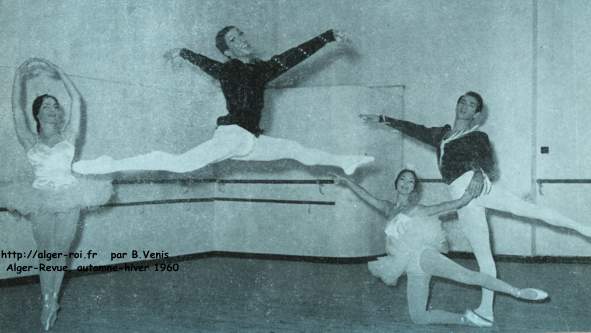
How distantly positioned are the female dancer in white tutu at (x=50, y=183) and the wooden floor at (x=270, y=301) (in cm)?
52

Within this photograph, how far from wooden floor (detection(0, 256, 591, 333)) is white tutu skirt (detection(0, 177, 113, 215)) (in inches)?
29.9

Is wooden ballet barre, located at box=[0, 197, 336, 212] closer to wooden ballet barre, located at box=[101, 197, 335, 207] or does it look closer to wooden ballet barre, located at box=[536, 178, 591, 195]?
wooden ballet barre, located at box=[101, 197, 335, 207]

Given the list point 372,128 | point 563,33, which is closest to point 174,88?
point 372,128

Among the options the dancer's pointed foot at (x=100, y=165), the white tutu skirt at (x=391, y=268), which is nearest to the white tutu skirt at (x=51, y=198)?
the dancer's pointed foot at (x=100, y=165)

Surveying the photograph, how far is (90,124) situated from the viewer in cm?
573

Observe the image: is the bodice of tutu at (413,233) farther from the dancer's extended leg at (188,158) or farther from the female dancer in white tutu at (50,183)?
the female dancer in white tutu at (50,183)

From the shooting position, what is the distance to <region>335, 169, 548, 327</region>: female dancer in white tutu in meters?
3.99

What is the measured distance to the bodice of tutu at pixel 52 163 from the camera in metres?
4.06

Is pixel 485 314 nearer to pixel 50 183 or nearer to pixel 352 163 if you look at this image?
pixel 352 163

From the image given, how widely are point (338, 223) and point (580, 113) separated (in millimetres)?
2708

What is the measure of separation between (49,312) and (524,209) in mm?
3026

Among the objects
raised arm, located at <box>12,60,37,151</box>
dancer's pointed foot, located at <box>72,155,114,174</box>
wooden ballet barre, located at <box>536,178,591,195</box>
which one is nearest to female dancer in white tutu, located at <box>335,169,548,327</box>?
dancer's pointed foot, located at <box>72,155,114,174</box>

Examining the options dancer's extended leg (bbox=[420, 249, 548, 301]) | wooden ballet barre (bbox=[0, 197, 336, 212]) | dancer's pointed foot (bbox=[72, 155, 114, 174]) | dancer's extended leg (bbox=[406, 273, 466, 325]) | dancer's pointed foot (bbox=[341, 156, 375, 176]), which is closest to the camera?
dancer's pointed foot (bbox=[72, 155, 114, 174])

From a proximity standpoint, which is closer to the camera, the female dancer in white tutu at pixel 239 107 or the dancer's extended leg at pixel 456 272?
the dancer's extended leg at pixel 456 272
